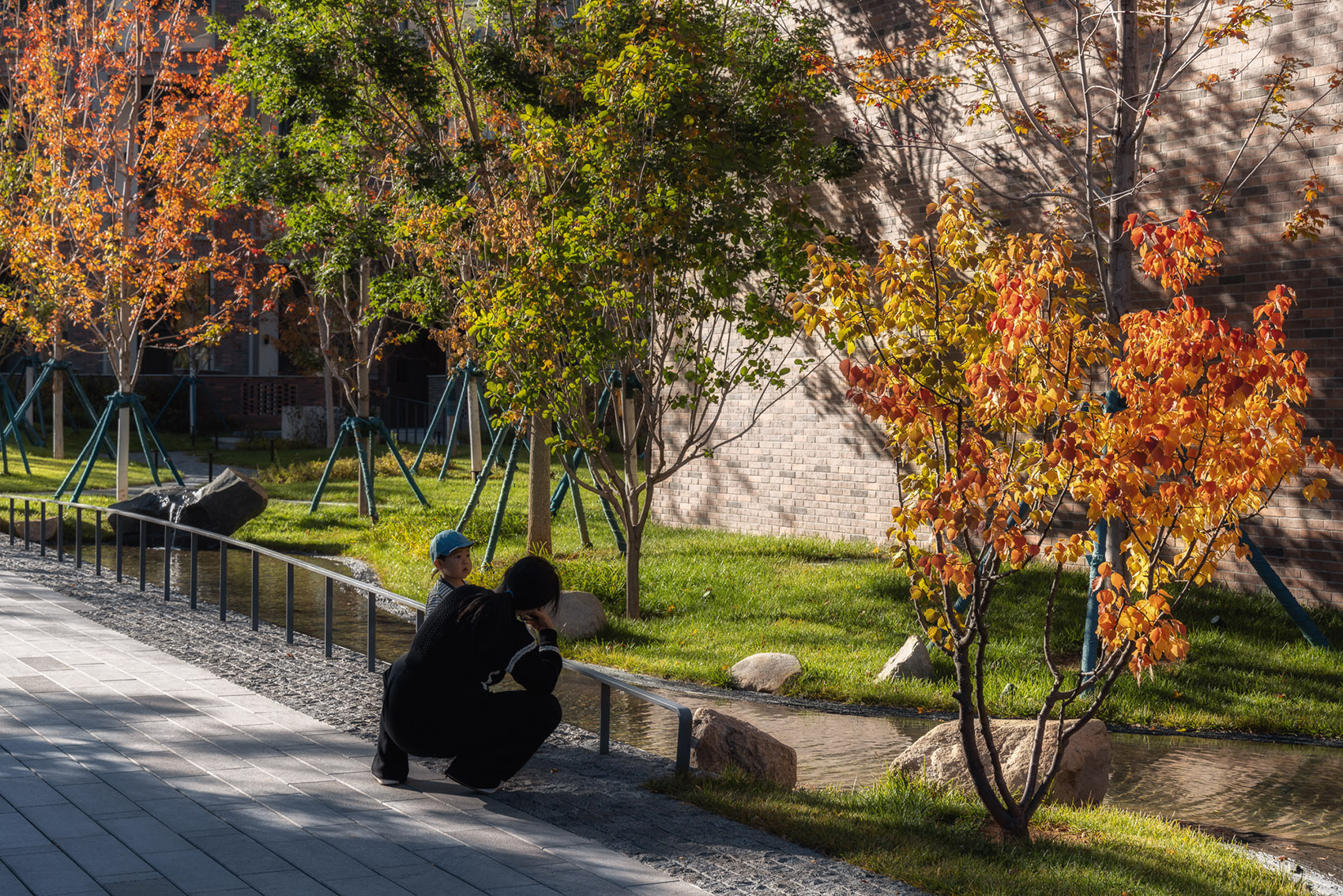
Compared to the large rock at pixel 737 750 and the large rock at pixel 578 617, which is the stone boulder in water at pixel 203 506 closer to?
the large rock at pixel 578 617

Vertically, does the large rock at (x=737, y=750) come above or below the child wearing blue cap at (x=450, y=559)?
below

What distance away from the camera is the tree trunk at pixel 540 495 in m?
14.6

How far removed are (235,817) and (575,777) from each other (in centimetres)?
164

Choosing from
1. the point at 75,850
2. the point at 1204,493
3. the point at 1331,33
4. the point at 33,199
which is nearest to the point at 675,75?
the point at 1331,33

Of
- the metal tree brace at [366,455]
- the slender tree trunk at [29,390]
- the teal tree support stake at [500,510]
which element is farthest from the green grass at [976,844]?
the slender tree trunk at [29,390]

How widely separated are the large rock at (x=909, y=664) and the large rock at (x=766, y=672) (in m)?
0.68

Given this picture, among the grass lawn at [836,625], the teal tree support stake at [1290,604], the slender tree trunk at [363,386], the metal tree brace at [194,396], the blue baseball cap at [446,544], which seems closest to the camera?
the blue baseball cap at [446,544]

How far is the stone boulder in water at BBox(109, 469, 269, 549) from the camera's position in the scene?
1633 centimetres

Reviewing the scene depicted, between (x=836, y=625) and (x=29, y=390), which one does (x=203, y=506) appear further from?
(x=29, y=390)

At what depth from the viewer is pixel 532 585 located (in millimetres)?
5504

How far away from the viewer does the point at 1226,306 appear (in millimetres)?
11758

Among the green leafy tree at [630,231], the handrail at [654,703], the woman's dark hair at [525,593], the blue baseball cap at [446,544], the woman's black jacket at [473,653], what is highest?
the green leafy tree at [630,231]

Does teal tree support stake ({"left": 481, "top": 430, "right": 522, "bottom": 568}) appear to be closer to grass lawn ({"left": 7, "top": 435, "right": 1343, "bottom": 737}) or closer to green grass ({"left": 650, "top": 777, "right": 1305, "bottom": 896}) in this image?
grass lawn ({"left": 7, "top": 435, "right": 1343, "bottom": 737})

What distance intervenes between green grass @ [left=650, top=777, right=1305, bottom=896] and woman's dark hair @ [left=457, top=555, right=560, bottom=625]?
114 centimetres
